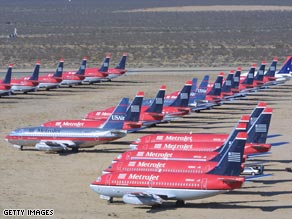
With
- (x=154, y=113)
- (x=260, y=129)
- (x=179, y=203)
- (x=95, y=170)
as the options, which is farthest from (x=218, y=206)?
(x=154, y=113)

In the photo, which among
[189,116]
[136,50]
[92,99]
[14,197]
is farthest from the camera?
[136,50]

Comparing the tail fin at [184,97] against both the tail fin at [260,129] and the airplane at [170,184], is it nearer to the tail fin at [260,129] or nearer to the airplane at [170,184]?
the tail fin at [260,129]

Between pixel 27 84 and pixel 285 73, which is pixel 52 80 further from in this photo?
pixel 285 73

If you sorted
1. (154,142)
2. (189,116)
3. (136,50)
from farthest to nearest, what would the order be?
(136,50), (189,116), (154,142)

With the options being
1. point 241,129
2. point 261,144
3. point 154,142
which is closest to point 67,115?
point 154,142

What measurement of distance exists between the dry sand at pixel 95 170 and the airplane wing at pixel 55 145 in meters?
0.59

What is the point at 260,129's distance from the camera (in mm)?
64625

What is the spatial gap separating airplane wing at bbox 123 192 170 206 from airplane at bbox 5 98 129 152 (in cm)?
2069

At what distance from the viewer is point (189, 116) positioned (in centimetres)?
10044

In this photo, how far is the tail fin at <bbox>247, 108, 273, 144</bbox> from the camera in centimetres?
6444

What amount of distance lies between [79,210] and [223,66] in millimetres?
107804

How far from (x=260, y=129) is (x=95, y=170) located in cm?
1210

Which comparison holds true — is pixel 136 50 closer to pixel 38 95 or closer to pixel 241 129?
pixel 38 95

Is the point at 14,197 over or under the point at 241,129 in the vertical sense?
under
